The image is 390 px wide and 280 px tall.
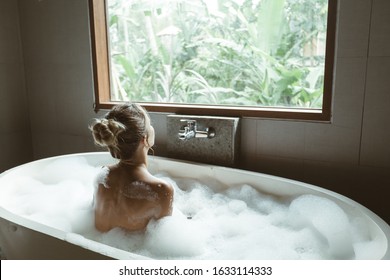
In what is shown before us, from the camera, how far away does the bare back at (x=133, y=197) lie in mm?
1386

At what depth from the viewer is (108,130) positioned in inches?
51.4

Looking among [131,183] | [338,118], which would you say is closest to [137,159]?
[131,183]

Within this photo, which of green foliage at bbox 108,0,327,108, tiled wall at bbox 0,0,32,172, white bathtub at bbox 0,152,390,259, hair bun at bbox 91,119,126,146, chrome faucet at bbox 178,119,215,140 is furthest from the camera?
tiled wall at bbox 0,0,32,172

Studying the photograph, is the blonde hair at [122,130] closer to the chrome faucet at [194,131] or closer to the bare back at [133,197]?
the bare back at [133,197]

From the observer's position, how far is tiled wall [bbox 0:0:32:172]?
101 inches

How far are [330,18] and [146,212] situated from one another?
1212 mm

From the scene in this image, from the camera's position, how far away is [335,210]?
1451 mm

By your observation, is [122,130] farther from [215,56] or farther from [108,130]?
[215,56]

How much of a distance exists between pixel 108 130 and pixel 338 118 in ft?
3.58

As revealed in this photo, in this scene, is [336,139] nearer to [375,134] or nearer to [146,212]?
[375,134]

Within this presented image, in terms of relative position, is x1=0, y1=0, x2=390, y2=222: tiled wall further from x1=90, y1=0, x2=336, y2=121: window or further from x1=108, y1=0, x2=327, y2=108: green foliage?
x1=108, y1=0, x2=327, y2=108: green foliage

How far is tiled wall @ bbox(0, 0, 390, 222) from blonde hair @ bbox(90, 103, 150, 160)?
2.45 feet

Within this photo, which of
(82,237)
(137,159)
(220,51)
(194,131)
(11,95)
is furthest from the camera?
(11,95)

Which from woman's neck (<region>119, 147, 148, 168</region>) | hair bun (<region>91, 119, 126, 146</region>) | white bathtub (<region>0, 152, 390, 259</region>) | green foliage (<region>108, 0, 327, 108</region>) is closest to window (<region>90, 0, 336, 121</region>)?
green foliage (<region>108, 0, 327, 108</region>)
